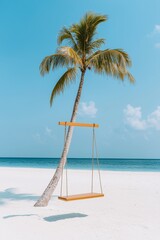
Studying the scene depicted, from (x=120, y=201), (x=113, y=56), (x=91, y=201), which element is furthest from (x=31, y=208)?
(x=113, y=56)

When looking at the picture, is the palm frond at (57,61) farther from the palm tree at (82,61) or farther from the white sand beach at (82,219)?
the white sand beach at (82,219)

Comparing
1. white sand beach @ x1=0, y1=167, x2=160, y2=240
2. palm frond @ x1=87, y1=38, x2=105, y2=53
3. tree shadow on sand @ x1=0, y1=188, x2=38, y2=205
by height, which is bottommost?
white sand beach @ x1=0, y1=167, x2=160, y2=240

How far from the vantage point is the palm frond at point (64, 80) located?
738cm

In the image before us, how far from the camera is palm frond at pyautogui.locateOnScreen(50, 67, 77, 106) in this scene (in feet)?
24.2

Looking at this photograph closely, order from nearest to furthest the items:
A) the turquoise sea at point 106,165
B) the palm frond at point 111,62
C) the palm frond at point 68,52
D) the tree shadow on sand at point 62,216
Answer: the tree shadow on sand at point 62,216
the palm frond at point 68,52
the palm frond at point 111,62
the turquoise sea at point 106,165

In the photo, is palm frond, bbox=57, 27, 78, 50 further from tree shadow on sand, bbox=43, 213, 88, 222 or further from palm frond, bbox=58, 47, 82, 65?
tree shadow on sand, bbox=43, 213, 88, 222

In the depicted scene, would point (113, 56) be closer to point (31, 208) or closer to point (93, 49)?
point (93, 49)

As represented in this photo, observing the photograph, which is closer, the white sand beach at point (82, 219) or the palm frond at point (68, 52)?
the white sand beach at point (82, 219)

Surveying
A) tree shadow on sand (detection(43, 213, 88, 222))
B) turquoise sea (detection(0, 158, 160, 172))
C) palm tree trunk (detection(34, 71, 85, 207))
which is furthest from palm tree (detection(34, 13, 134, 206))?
turquoise sea (detection(0, 158, 160, 172))

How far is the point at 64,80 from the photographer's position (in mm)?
7457

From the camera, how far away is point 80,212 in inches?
267

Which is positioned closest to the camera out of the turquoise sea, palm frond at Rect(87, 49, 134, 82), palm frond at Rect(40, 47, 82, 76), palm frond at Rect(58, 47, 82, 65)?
palm frond at Rect(58, 47, 82, 65)

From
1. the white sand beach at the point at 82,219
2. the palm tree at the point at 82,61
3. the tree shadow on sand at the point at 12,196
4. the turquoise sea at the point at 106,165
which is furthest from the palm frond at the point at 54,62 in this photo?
the turquoise sea at the point at 106,165

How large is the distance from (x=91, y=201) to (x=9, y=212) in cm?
262
